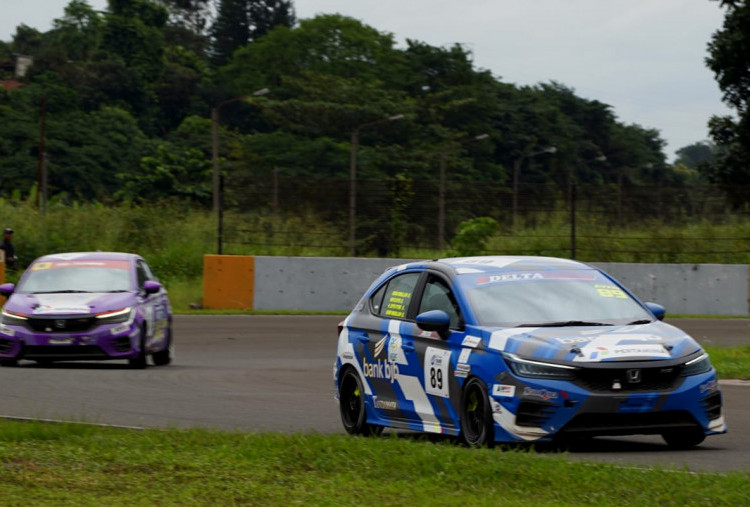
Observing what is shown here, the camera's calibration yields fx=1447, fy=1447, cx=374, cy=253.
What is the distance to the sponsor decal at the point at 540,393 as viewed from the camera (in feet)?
31.1

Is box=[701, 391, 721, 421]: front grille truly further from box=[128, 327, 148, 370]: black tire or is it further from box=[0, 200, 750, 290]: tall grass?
box=[0, 200, 750, 290]: tall grass

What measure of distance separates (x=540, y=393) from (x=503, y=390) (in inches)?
10.4

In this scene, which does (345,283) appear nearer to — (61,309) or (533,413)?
(61,309)

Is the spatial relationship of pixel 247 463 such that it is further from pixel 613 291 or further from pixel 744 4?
pixel 744 4

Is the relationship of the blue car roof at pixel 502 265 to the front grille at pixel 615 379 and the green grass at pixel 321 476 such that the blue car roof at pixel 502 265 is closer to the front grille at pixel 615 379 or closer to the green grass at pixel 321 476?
the front grille at pixel 615 379

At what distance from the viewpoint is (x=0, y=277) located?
104 ft

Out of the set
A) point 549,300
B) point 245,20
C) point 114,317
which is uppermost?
point 245,20

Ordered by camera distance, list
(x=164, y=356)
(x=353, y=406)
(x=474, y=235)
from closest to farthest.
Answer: (x=353, y=406) < (x=164, y=356) < (x=474, y=235)

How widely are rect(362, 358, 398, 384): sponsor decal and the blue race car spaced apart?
0.02 m

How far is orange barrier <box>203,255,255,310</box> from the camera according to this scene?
30.9m

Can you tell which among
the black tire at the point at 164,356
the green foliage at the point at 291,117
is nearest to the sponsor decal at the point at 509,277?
the black tire at the point at 164,356

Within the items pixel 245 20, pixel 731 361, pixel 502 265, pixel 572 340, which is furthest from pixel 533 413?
pixel 245 20

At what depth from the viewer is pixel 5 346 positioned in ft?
60.8

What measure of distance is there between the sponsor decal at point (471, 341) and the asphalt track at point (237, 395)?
2.80ft
